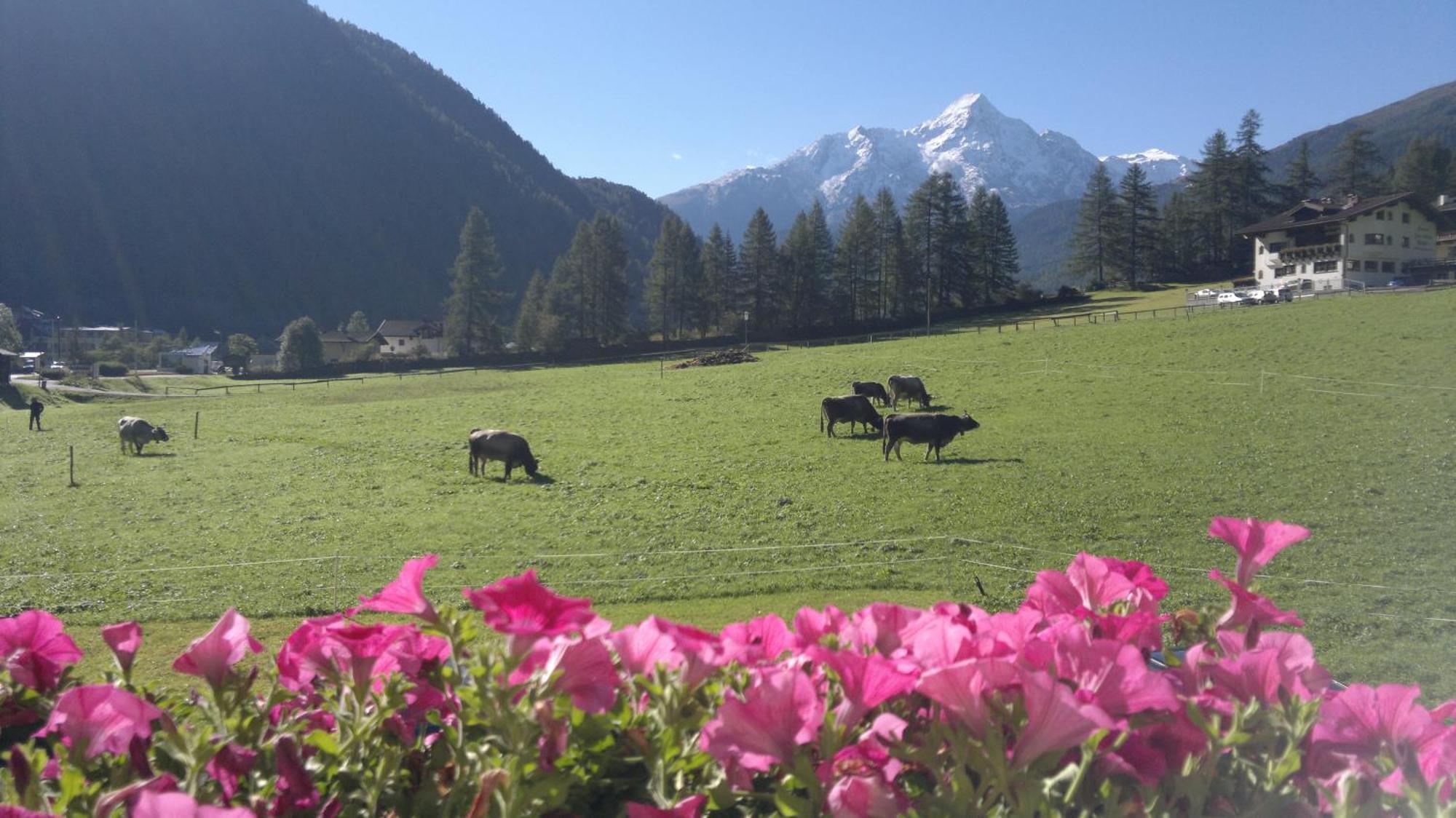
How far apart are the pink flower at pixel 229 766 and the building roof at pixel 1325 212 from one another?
61.5 m

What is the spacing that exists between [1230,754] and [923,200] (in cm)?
7295

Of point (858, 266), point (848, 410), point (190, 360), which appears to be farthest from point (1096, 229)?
point (190, 360)

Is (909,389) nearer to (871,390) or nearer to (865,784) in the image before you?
(871,390)

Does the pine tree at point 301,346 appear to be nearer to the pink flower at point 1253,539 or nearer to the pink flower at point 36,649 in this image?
the pink flower at point 36,649

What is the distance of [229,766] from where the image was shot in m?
1.13

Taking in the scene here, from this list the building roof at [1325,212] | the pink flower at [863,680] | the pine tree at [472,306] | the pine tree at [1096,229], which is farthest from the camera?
the pine tree at [1096,229]

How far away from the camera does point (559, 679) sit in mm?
1062

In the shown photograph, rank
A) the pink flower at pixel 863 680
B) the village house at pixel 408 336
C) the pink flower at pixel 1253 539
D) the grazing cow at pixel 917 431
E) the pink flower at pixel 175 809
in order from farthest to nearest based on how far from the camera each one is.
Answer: the village house at pixel 408 336 < the grazing cow at pixel 917 431 < the pink flower at pixel 1253 539 < the pink flower at pixel 863 680 < the pink flower at pixel 175 809

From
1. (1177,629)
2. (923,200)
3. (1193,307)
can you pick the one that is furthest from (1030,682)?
(923,200)

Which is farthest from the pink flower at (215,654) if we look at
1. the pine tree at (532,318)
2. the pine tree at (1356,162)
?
the pine tree at (1356,162)

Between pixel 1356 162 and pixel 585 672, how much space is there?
3483 inches

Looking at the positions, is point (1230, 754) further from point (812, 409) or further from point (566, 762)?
point (812, 409)

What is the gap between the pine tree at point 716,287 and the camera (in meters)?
70.6

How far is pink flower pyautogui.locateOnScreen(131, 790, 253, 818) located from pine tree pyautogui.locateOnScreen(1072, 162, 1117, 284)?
3181 inches
